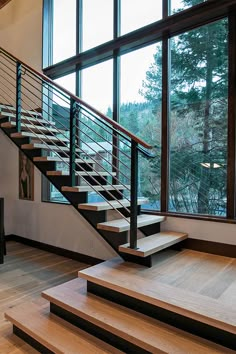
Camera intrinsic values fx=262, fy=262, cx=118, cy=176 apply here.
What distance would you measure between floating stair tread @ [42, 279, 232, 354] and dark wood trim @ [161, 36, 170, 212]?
4.70 ft

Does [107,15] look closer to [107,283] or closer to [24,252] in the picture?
[107,283]

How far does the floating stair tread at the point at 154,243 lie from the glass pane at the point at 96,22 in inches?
112

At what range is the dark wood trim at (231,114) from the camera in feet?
8.77

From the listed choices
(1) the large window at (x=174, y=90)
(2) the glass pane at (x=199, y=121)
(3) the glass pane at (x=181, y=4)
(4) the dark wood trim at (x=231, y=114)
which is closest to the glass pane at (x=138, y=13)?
(1) the large window at (x=174, y=90)

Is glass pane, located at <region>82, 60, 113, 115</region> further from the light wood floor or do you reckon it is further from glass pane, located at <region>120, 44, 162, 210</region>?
the light wood floor

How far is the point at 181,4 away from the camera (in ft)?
10.0

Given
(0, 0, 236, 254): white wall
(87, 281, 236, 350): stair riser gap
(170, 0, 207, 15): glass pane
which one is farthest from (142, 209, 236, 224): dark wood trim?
(170, 0, 207, 15): glass pane

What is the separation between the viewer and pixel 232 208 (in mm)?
2680

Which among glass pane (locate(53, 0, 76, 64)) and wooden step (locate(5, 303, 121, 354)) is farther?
glass pane (locate(53, 0, 76, 64))

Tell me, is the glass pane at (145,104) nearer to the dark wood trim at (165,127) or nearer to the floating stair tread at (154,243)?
the dark wood trim at (165,127)

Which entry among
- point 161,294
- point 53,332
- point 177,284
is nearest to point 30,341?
point 53,332

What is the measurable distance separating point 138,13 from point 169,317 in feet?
11.6

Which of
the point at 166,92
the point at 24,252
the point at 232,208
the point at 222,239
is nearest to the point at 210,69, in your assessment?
the point at 166,92

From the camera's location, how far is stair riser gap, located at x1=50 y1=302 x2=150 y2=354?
1718mm
